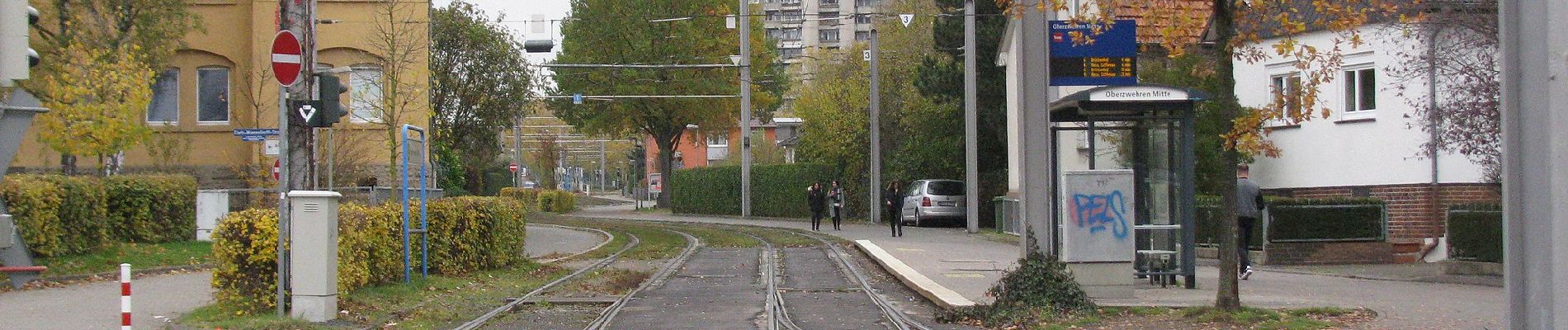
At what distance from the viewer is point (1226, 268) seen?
11.5m

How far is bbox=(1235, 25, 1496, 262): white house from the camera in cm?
2112

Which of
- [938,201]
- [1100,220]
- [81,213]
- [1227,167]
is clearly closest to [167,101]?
[81,213]

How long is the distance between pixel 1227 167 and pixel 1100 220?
173cm

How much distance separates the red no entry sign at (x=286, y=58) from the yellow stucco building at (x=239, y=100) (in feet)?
52.4

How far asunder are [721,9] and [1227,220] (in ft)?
131

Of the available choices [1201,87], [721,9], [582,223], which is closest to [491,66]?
[582,223]

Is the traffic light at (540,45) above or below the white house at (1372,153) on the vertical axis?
above

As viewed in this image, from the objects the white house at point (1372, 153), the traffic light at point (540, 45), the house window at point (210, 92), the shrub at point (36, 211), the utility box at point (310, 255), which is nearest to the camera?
the utility box at point (310, 255)

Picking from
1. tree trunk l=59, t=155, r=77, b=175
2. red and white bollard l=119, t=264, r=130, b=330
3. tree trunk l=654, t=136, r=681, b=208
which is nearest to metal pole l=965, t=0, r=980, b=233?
tree trunk l=59, t=155, r=77, b=175

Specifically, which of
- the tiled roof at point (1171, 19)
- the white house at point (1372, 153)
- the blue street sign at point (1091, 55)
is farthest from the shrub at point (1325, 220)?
the tiled roof at point (1171, 19)

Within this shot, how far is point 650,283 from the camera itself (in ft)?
56.5

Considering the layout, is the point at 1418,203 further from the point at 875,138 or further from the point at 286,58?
the point at 875,138

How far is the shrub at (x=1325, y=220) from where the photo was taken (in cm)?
1917

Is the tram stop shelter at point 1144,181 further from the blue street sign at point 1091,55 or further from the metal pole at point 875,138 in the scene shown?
the metal pole at point 875,138
